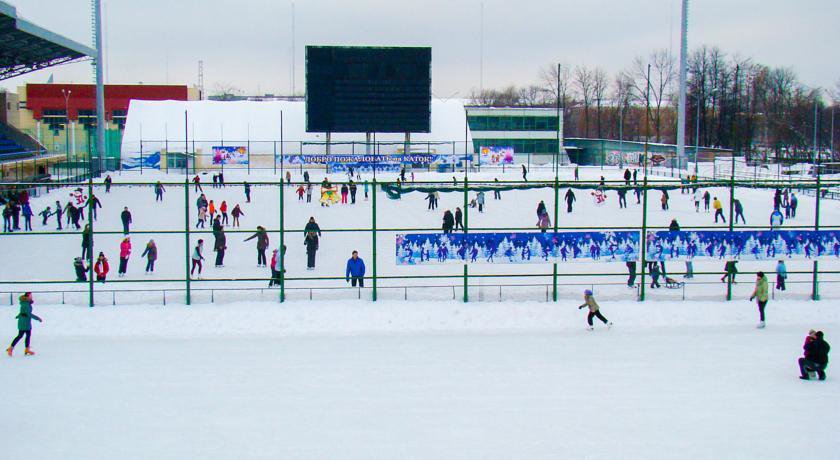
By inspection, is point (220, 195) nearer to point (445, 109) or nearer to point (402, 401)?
point (402, 401)

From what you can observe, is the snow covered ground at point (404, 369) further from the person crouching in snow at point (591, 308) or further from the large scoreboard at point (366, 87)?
the large scoreboard at point (366, 87)

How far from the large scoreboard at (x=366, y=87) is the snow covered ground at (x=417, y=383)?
39.1 metres

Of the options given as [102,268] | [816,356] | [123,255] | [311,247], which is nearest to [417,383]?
[816,356]

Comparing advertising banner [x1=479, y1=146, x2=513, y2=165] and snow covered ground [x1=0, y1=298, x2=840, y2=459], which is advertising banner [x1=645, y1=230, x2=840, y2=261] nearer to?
snow covered ground [x1=0, y1=298, x2=840, y2=459]

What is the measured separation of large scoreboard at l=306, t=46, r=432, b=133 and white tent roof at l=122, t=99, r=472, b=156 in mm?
8047


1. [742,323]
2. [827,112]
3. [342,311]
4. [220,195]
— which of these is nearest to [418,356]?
[342,311]

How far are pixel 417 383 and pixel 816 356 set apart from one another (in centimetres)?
701

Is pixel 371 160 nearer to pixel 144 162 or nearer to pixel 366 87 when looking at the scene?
pixel 366 87

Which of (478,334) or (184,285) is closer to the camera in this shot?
(478,334)

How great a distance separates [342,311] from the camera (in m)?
19.6

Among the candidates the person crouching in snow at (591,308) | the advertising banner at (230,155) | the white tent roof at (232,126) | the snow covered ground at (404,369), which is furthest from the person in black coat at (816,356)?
the white tent roof at (232,126)

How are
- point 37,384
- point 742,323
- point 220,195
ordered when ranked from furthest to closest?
point 220,195
point 742,323
point 37,384

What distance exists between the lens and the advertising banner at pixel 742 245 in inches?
850

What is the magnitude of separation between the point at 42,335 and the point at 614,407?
1245 cm
